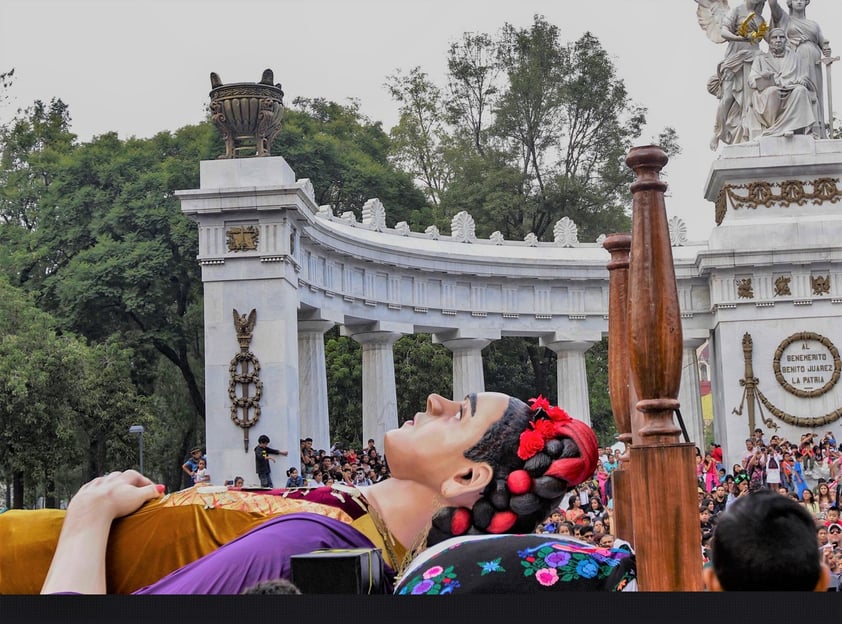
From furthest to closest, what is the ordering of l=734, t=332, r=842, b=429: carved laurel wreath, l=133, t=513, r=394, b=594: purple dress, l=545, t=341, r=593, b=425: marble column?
l=545, t=341, r=593, b=425: marble column → l=734, t=332, r=842, b=429: carved laurel wreath → l=133, t=513, r=394, b=594: purple dress

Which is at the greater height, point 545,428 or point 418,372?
point 418,372

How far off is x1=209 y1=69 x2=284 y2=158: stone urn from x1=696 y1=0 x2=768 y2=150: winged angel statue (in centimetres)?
1433

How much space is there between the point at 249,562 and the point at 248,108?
2911 centimetres

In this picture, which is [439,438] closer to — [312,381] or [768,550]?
[768,550]

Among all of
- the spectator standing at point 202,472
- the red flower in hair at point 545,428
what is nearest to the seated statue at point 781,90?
the spectator standing at point 202,472

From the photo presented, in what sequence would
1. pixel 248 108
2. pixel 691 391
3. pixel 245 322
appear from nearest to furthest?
pixel 248 108
pixel 245 322
pixel 691 391

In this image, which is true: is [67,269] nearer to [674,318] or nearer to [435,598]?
[674,318]

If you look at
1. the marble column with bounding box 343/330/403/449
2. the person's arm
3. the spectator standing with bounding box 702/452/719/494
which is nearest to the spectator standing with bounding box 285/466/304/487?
the spectator standing with bounding box 702/452/719/494

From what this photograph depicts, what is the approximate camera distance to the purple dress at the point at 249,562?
4793 millimetres

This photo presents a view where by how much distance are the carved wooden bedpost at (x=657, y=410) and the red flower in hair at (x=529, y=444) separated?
4.73ft

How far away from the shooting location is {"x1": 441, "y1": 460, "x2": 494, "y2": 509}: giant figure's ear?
5.85 metres

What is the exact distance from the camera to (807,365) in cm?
3731

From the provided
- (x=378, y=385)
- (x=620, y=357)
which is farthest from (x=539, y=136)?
(x=620, y=357)

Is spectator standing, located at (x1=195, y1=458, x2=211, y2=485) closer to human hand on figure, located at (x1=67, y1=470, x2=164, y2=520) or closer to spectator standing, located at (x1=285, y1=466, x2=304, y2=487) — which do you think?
spectator standing, located at (x1=285, y1=466, x2=304, y2=487)
